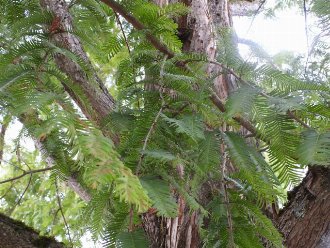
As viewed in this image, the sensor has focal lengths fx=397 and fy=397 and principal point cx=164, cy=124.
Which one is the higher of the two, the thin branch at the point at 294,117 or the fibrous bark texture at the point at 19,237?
the fibrous bark texture at the point at 19,237

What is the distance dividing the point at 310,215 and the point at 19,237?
4.02 feet

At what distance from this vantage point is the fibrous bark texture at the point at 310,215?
158 cm

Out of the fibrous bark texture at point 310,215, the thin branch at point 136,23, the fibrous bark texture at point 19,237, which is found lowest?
the fibrous bark texture at point 310,215

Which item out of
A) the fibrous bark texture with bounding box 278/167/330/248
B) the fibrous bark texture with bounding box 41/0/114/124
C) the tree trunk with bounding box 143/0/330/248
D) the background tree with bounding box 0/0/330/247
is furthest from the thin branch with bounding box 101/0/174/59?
the fibrous bark texture with bounding box 278/167/330/248

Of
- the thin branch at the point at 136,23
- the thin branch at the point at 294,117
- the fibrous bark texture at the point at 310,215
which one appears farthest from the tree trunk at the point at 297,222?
the thin branch at the point at 294,117

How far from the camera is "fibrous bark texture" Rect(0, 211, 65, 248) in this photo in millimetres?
1648

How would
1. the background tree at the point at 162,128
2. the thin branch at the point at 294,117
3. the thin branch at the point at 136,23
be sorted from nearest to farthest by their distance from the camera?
the background tree at the point at 162,128 < the thin branch at the point at 294,117 < the thin branch at the point at 136,23

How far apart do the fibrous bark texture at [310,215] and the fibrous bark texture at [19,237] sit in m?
1.02

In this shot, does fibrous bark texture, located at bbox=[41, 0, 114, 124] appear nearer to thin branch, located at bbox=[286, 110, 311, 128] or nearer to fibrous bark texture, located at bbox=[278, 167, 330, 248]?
thin branch, located at bbox=[286, 110, 311, 128]

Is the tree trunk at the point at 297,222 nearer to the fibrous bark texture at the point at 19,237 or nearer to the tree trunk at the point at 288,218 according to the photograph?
the tree trunk at the point at 288,218

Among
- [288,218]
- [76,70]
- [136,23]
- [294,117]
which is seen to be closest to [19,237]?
[76,70]

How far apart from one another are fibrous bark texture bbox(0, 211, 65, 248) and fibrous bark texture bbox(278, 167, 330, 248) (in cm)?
102

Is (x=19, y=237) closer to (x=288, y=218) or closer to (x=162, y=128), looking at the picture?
(x=162, y=128)

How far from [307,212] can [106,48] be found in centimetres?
104
